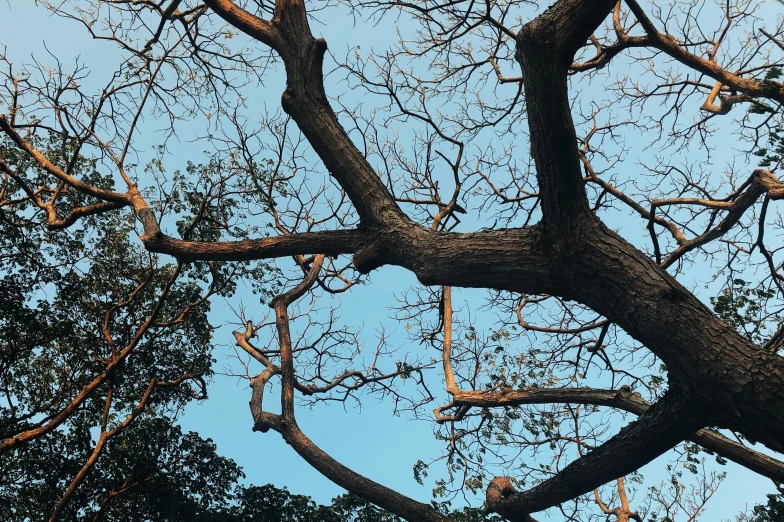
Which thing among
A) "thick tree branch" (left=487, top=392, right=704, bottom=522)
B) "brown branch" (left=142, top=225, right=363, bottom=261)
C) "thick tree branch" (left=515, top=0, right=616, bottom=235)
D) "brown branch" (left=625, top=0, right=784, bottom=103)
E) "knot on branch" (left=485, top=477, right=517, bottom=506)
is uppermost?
"brown branch" (left=625, top=0, right=784, bottom=103)

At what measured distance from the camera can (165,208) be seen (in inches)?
306

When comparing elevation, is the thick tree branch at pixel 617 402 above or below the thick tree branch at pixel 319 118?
below

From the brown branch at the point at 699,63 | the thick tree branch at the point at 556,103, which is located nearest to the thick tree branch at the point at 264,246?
the thick tree branch at the point at 556,103

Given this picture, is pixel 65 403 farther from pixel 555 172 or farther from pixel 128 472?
pixel 555 172

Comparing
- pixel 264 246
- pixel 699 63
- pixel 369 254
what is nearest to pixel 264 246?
pixel 264 246

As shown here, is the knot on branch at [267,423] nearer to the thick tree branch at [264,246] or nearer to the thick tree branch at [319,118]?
the thick tree branch at [264,246]

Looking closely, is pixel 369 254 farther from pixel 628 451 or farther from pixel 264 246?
pixel 628 451

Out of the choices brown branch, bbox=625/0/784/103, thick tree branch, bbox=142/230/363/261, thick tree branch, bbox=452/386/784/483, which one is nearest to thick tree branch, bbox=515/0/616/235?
thick tree branch, bbox=142/230/363/261

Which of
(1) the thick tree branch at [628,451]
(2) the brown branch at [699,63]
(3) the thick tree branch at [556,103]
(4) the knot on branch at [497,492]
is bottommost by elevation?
(1) the thick tree branch at [628,451]

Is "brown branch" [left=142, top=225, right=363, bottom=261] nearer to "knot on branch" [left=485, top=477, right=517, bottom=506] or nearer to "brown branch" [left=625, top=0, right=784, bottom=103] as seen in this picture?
"knot on branch" [left=485, top=477, right=517, bottom=506]

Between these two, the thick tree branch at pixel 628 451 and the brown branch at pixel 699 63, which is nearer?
the thick tree branch at pixel 628 451

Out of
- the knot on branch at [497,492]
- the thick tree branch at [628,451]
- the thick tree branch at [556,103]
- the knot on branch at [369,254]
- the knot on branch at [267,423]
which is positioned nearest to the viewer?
the thick tree branch at [556,103]

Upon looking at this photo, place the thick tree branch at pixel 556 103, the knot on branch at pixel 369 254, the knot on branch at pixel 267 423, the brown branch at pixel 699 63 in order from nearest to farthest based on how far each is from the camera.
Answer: the thick tree branch at pixel 556 103 < the knot on branch at pixel 369 254 < the brown branch at pixel 699 63 < the knot on branch at pixel 267 423

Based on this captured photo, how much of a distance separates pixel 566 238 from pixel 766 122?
4.58 m
